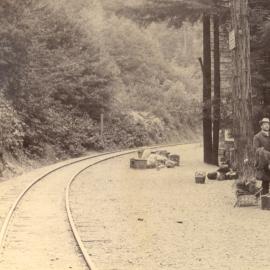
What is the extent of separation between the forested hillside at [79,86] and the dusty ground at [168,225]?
7.91m

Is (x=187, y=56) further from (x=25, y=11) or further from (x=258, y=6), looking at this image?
(x=258, y=6)

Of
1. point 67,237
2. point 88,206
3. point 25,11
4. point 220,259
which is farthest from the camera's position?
point 25,11

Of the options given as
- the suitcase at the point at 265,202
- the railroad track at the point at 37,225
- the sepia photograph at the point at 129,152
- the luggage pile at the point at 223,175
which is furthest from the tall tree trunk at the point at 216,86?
the suitcase at the point at 265,202

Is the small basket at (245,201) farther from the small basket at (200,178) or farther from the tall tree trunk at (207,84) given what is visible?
the tall tree trunk at (207,84)

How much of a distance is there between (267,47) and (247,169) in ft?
22.1

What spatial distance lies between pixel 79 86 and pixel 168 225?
24119 millimetres

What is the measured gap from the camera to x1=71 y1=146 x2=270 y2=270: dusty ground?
8930 millimetres

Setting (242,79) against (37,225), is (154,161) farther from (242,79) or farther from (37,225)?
(37,225)

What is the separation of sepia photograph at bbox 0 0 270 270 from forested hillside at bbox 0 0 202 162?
10 cm

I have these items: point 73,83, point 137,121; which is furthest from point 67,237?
point 137,121

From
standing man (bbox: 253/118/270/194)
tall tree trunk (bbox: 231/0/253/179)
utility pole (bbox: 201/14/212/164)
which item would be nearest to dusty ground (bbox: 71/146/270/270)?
standing man (bbox: 253/118/270/194)

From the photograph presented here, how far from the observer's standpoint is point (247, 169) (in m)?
14.6

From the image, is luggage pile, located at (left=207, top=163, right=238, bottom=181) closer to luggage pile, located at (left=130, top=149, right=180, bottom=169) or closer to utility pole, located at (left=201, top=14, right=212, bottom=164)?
utility pole, located at (left=201, top=14, right=212, bottom=164)

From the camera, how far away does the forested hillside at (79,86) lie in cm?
2681
